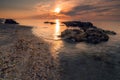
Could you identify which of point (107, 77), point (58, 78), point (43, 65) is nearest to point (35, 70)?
point (43, 65)

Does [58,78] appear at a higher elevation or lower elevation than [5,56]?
lower

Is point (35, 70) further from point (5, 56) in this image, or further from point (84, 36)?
point (84, 36)

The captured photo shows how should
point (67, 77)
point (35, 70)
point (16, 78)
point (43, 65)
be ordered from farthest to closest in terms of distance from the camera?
point (43, 65), point (35, 70), point (67, 77), point (16, 78)

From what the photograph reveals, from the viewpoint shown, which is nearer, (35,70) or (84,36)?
(35,70)

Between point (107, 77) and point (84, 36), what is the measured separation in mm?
38514

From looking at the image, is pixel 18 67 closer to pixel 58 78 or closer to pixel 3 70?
pixel 3 70

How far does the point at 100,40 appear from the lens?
6119 centimetres

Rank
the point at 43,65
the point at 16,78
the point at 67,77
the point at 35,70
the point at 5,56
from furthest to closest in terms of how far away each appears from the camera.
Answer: the point at 5,56, the point at 43,65, the point at 35,70, the point at 67,77, the point at 16,78

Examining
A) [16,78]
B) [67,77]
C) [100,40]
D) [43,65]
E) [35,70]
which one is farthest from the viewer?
[100,40]

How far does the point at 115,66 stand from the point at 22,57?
18883 millimetres

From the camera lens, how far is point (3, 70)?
24094 millimetres

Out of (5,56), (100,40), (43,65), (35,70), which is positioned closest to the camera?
Result: (35,70)

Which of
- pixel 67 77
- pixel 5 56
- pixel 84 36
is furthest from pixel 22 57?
pixel 84 36

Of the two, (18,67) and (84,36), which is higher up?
(84,36)
